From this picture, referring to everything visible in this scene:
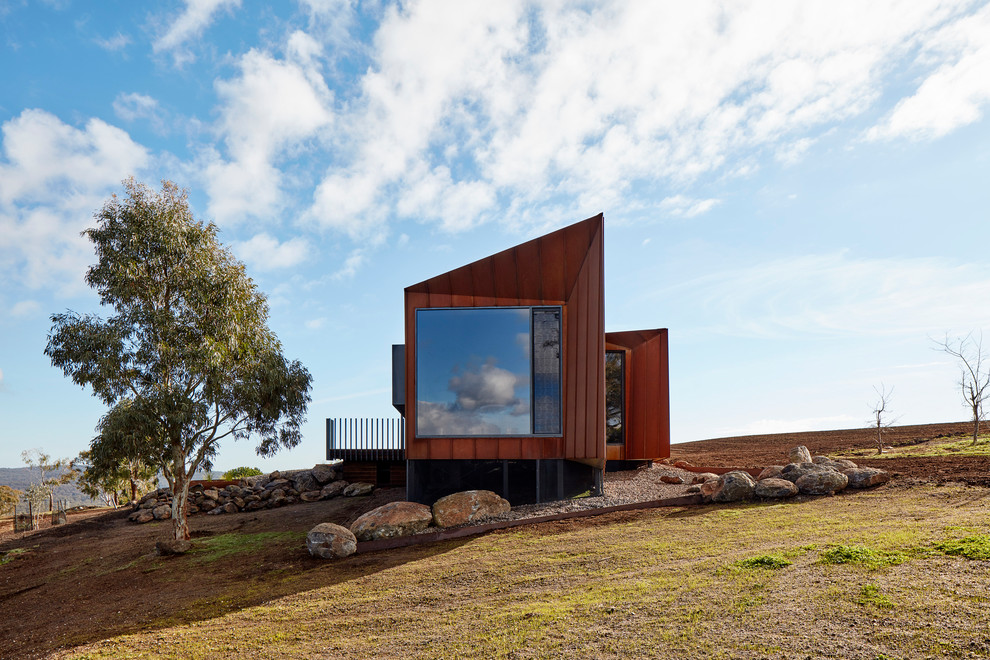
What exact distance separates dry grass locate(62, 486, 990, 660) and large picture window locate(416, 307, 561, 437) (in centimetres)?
352

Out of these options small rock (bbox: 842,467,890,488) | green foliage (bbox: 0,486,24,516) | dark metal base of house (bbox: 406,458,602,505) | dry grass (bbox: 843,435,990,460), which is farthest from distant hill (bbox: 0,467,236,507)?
dry grass (bbox: 843,435,990,460)

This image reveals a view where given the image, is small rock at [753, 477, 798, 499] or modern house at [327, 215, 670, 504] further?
modern house at [327, 215, 670, 504]

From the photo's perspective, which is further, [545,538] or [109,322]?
[109,322]

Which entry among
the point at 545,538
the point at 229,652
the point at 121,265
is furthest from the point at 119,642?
the point at 121,265

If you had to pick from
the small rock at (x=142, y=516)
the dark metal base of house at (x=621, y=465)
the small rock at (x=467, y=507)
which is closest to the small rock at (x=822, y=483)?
the small rock at (x=467, y=507)

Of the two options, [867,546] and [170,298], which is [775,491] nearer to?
[867,546]

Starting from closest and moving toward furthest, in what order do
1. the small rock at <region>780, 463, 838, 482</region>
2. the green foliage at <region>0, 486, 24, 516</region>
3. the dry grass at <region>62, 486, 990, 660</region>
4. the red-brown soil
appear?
the dry grass at <region>62, 486, 990, 660</region> < the small rock at <region>780, 463, 838, 482</region> < the red-brown soil < the green foliage at <region>0, 486, 24, 516</region>

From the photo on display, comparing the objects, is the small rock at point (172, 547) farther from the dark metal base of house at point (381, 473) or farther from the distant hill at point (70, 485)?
the dark metal base of house at point (381, 473)

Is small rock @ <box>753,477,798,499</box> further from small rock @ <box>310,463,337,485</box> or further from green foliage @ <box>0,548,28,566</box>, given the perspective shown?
green foliage @ <box>0,548,28,566</box>

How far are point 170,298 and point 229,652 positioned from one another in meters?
10.8

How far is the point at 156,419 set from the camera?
526 inches

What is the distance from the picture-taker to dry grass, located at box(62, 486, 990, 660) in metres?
4.76

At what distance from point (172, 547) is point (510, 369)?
815 cm

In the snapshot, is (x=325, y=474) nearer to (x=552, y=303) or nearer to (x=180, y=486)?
(x=180, y=486)
